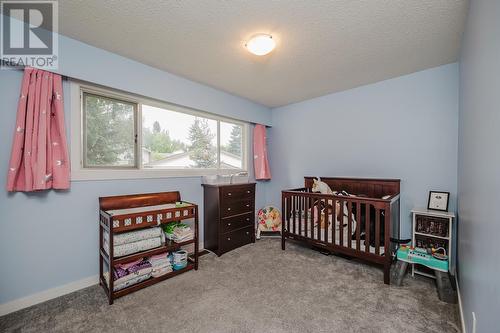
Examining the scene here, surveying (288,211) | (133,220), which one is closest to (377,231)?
(288,211)

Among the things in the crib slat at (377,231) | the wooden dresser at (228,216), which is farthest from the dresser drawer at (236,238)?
the crib slat at (377,231)

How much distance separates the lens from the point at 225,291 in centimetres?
193

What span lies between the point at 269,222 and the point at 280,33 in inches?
106

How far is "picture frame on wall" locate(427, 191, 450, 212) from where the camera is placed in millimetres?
2188

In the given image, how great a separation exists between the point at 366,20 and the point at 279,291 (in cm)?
242

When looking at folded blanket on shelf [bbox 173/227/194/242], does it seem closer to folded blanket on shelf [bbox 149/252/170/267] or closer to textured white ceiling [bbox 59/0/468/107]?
folded blanket on shelf [bbox 149/252/170/267]

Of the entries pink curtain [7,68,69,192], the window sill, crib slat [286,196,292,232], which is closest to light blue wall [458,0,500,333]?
crib slat [286,196,292,232]

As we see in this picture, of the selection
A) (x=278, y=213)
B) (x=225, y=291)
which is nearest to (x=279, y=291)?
(x=225, y=291)

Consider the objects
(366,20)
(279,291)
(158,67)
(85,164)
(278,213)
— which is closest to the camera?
(366,20)

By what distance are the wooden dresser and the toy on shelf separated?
32 cm

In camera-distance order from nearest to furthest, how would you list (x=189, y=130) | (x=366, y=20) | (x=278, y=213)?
(x=366, y=20), (x=189, y=130), (x=278, y=213)

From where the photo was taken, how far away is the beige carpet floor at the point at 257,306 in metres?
1.50

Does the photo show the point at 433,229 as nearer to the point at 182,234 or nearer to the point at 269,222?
the point at 269,222

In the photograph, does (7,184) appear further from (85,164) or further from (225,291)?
(225,291)
